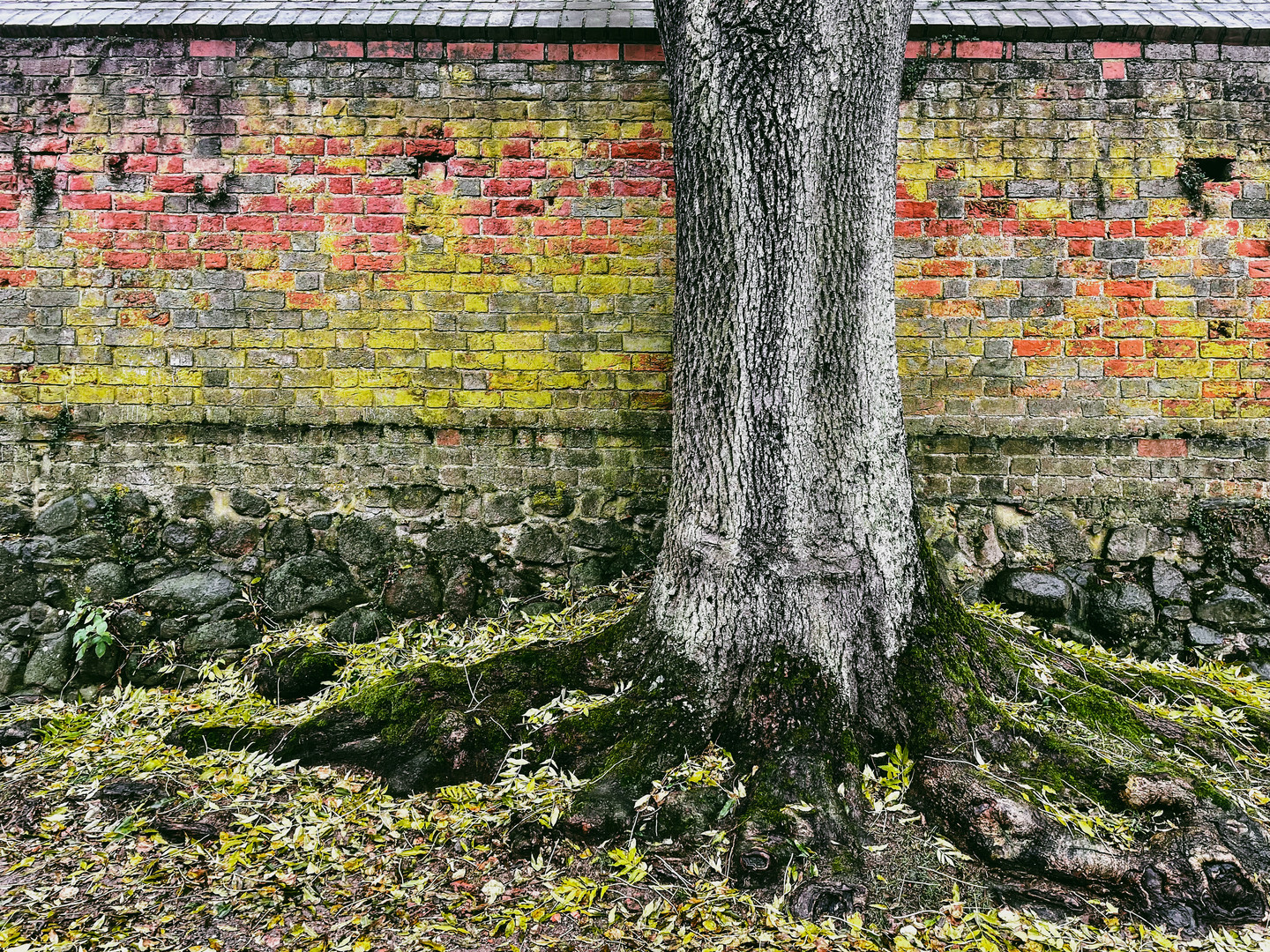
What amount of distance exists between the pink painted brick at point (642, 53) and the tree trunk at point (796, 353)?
1080 millimetres

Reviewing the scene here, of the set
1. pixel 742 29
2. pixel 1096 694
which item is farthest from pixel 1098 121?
pixel 1096 694

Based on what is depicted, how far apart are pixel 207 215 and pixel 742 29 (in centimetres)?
282

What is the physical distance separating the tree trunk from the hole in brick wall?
210 cm

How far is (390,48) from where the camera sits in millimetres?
3914

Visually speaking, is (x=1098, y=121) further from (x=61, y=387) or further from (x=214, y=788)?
(x=61, y=387)

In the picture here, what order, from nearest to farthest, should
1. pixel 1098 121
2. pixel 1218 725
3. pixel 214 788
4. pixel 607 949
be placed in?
pixel 607 949, pixel 214 788, pixel 1218 725, pixel 1098 121

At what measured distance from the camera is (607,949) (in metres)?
2.22

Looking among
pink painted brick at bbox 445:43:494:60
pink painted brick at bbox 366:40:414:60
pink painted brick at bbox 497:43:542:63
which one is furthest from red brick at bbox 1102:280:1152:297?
pink painted brick at bbox 366:40:414:60

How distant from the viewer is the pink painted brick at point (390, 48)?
3.91 metres

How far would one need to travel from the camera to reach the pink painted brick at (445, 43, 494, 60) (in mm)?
3916

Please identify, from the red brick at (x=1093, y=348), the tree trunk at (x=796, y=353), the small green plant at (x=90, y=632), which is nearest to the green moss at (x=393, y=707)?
the tree trunk at (x=796, y=353)

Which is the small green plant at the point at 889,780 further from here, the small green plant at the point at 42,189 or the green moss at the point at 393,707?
the small green plant at the point at 42,189

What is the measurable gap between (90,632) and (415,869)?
2.38 meters

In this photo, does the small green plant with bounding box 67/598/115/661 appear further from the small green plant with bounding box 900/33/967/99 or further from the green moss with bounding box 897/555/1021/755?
the small green plant with bounding box 900/33/967/99
